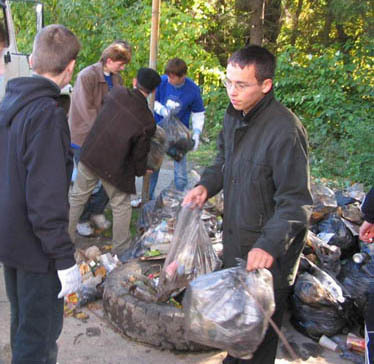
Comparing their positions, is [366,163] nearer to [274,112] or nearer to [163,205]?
[163,205]

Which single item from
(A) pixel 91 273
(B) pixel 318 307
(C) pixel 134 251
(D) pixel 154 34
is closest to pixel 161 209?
(C) pixel 134 251

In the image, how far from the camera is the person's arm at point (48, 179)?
192cm

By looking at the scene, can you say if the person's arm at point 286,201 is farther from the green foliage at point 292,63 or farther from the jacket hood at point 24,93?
the green foliage at point 292,63

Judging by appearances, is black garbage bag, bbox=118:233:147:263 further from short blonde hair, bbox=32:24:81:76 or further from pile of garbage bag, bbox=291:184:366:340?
short blonde hair, bbox=32:24:81:76

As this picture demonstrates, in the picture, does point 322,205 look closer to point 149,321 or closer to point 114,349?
point 149,321

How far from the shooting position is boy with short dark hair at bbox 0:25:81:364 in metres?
1.93

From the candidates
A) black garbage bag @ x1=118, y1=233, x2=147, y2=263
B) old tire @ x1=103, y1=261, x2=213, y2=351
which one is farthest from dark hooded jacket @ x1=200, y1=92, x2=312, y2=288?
black garbage bag @ x1=118, y1=233, x2=147, y2=263

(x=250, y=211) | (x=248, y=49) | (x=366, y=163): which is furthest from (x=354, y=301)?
(x=366, y=163)

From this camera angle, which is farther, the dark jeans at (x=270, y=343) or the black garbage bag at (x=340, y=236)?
the black garbage bag at (x=340, y=236)

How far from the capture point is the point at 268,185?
2152 mm

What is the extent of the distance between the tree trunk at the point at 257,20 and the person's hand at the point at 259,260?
38.9 feet

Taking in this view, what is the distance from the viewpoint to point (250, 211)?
2.22m

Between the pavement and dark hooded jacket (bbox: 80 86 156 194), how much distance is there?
1268mm

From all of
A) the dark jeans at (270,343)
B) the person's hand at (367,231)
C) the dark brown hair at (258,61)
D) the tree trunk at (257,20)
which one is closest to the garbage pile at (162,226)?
the person's hand at (367,231)
